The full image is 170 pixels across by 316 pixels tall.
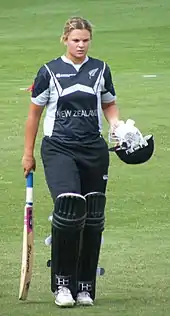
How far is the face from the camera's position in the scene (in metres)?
6.51

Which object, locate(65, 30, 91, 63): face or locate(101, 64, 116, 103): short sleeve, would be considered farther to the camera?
locate(101, 64, 116, 103): short sleeve

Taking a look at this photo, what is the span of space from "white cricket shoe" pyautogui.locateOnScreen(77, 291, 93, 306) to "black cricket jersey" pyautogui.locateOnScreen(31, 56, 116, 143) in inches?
38.3

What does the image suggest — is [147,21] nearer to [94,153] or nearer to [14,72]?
[14,72]

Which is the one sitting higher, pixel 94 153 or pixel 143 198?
pixel 94 153

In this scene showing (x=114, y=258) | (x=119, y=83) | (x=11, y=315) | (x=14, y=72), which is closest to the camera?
(x=11, y=315)

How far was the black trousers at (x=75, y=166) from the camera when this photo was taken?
21.2ft

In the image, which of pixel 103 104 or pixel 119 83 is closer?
pixel 103 104

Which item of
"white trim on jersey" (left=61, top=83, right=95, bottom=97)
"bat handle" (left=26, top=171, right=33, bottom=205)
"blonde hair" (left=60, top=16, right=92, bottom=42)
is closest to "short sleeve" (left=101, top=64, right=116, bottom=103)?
"white trim on jersey" (left=61, top=83, right=95, bottom=97)

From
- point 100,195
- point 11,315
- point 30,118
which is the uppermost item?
point 30,118

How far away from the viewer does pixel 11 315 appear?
623 centimetres

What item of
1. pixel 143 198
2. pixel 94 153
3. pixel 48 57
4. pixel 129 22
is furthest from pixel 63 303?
pixel 129 22

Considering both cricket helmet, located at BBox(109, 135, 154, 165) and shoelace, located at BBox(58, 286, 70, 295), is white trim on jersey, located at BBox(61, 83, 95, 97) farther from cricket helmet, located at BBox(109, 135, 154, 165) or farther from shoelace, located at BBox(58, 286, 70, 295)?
shoelace, located at BBox(58, 286, 70, 295)

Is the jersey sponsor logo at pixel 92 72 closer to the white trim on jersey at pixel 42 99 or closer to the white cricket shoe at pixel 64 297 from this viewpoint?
the white trim on jersey at pixel 42 99

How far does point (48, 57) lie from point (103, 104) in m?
17.7
